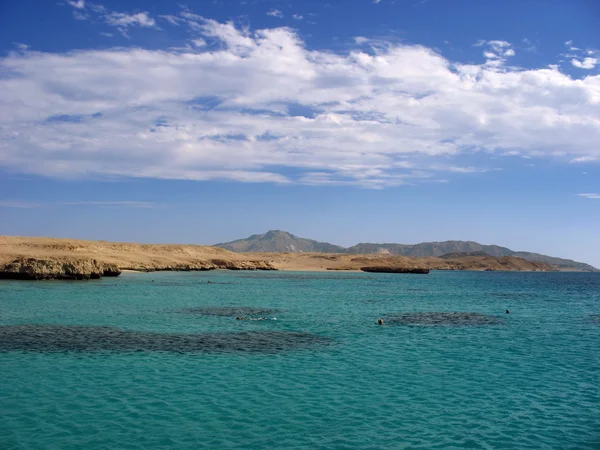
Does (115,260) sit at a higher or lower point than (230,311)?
higher

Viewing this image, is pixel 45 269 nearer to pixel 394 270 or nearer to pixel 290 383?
pixel 290 383

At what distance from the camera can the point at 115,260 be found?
8844 centimetres

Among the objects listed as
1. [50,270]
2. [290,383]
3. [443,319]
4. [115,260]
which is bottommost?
[290,383]

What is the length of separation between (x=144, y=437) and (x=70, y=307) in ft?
81.7

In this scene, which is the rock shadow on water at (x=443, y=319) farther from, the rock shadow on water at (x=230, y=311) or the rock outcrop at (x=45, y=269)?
the rock outcrop at (x=45, y=269)

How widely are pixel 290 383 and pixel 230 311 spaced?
19.4 m

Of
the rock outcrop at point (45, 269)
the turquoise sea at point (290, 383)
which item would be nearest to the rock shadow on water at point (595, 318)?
the turquoise sea at point (290, 383)

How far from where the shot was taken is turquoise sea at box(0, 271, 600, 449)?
1180 centimetres

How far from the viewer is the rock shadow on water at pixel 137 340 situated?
20562 millimetres

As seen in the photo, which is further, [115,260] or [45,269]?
[115,260]

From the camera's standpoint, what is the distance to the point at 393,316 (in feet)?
113

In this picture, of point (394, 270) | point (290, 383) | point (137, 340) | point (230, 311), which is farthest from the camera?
point (394, 270)

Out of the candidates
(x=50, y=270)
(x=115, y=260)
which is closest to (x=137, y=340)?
(x=50, y=270)

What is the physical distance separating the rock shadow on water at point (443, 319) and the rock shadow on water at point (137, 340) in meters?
9.06
